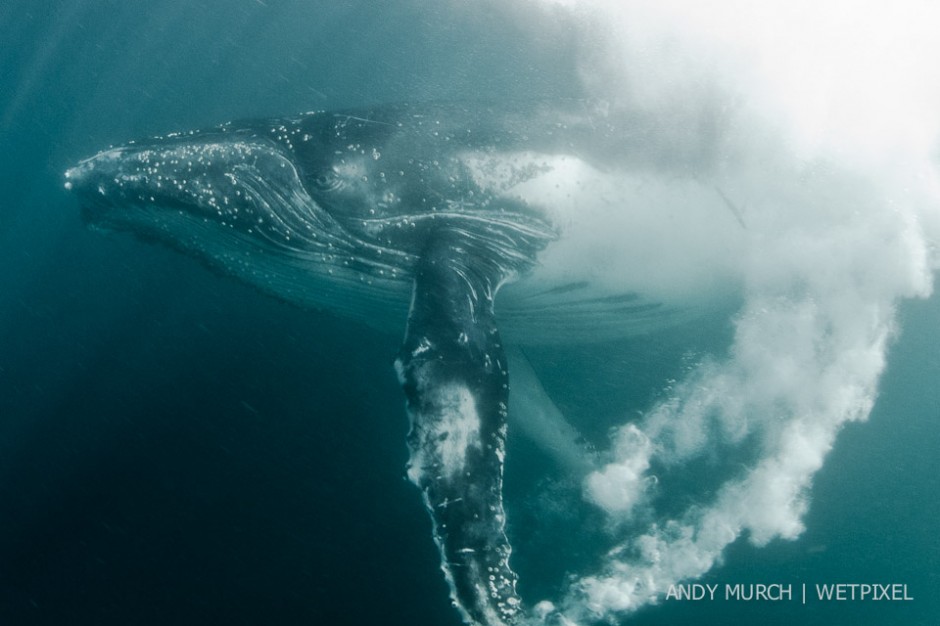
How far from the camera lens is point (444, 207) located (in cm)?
891

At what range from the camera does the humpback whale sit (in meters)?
8.80

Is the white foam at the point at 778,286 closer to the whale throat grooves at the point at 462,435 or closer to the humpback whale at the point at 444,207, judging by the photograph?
the humpback whale at the point at 444,207

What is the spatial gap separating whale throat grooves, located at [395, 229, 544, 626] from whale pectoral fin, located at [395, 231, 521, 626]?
11mm

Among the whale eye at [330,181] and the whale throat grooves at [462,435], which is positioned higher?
the whale eye at [330,181]

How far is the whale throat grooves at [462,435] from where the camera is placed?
18.8 feet

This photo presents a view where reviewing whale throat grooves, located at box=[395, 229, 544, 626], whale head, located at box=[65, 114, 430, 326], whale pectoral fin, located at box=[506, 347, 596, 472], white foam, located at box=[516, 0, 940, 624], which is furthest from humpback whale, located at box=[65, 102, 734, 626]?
whale pectoral fin, located at box=[506, 347, 596, 472]

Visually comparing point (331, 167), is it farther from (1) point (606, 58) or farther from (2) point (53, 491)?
(2) point (53, 491)

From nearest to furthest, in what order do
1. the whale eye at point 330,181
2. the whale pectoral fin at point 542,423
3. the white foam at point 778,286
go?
1. the whale eye at point 330,181
2. the white foam at point 778,286
3. the whale pectoral fin at point 542,423

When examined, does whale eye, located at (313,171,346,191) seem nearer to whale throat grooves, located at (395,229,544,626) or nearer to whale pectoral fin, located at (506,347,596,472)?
whale throat grooves, located at (395,229,544,626)

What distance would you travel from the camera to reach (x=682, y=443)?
33.6ft

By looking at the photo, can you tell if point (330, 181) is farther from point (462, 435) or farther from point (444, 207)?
point (462, 435)

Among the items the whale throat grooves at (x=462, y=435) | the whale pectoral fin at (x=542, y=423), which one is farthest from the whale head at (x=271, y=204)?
the whale pectoral fin at (x=542, y=423)

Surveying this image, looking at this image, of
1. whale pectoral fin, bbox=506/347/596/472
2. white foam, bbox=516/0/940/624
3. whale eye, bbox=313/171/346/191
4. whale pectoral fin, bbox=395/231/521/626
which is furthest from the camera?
whale pectoral fin, bbox=506/347/596/472

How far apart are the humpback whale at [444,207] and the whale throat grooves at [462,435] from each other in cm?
Answer: 57
